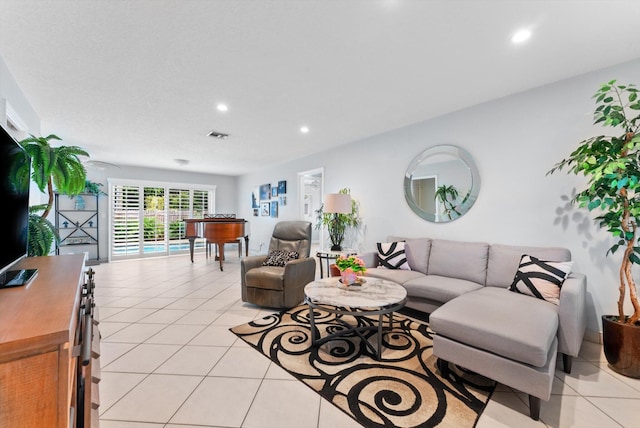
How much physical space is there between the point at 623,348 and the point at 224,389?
2.81 m

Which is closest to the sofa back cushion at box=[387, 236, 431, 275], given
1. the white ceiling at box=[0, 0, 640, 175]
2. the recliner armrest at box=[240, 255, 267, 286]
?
the white ceiling at box=[0, 0, 640, 175]

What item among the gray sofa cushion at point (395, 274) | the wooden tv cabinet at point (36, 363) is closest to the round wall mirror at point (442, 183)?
the gray sofa cushion at point (395, 274)

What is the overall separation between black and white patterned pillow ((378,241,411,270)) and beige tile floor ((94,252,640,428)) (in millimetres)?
1612

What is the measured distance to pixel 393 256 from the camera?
3281 mm

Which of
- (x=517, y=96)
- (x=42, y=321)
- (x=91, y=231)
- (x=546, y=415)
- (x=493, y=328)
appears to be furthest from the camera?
(x=91, y=231)

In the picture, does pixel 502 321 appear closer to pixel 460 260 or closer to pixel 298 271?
pixel 460 260

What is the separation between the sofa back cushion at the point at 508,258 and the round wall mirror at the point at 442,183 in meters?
0.64

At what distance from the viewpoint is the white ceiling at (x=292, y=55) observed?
5.43 feet

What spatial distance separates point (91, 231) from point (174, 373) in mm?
6271

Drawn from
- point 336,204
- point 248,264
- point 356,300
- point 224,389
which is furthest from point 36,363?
point 336,204

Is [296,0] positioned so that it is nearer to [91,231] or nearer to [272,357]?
[272,357]

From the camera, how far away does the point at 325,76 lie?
243 cm

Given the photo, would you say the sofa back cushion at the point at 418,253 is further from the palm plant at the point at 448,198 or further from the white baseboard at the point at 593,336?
the white baseboard at the point at 593,336

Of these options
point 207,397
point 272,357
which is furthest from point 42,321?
point 272,357
